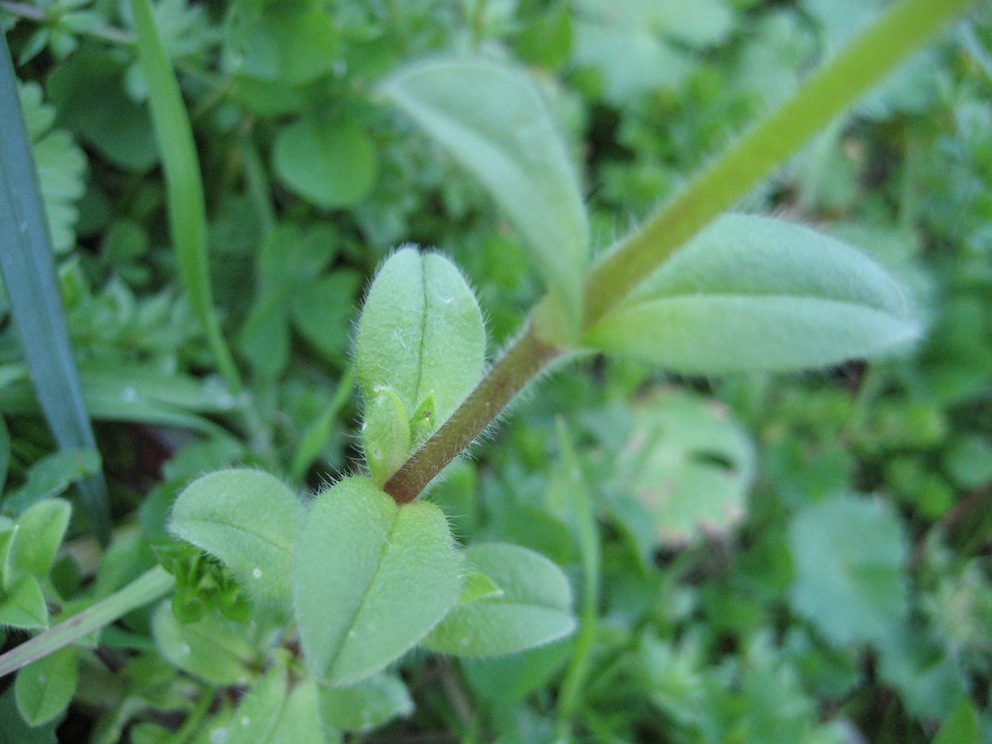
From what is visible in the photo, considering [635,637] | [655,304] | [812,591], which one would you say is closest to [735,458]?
[812,591]

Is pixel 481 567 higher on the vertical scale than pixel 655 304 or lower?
lower

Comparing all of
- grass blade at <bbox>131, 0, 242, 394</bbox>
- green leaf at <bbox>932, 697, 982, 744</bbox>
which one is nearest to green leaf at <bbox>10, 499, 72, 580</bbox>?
grass blade at <bbox>131, 0, 242, 394</bbox>

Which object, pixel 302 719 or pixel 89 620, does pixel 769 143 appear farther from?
pixel 89 620

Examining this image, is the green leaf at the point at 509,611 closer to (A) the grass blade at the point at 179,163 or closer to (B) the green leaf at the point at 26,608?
(B) the green leaf at the point at 26,608

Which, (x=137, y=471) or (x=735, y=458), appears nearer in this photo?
(x=137, y=471)

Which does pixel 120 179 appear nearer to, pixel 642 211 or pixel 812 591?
pixel 642 211

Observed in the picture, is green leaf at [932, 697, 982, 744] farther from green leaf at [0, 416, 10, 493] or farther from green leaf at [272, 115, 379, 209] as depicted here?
green leaf at [0, 416, 10, 493]

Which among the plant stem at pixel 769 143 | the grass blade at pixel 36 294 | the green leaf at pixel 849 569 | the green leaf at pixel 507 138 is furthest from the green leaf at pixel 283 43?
the green leaf at pixel 849 569

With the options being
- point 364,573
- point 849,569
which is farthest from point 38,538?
point 849,569
